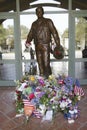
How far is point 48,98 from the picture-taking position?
344cm

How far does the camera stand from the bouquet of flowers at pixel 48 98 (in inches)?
136

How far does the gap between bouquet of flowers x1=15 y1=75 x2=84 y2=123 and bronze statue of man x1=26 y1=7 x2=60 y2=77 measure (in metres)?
0.75

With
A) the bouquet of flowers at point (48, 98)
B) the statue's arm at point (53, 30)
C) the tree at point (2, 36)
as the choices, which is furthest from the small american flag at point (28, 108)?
the tree at point (2, 36)

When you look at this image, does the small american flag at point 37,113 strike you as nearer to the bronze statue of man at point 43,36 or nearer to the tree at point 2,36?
the bronze statue of man at point 43,36

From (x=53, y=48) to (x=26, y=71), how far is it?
4.28ft

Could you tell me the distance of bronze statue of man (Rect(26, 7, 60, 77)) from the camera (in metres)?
4.28

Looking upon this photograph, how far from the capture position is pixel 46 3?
17.8 ft

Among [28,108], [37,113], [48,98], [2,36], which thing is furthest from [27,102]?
[2,36]

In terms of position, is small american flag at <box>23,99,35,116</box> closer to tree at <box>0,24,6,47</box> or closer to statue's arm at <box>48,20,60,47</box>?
statue's arm at <box>48,20,60,47</box>

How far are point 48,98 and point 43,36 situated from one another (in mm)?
1400

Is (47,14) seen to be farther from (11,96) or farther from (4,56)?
(11,96)

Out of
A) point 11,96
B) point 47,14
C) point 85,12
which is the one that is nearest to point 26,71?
point 11,96

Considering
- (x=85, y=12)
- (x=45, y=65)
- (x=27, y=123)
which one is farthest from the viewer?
(x=85, y=12)

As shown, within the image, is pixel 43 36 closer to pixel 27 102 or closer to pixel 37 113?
pixel 27 102
